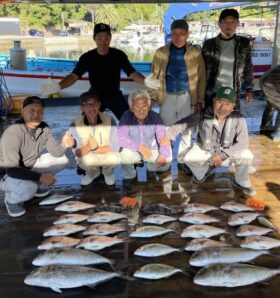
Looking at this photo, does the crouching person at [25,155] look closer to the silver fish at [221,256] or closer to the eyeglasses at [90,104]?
the eyeglasses at [90,104]

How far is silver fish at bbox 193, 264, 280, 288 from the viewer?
2.24 meters

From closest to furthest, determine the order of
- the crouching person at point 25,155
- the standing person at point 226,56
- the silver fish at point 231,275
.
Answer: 1. the silver fish at point 231,275
2. the crouching person at point 25,155
3. the standing person at point 226,56

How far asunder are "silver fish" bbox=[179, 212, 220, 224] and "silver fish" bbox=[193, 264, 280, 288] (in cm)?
73

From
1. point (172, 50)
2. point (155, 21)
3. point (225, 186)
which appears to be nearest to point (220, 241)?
point (225, 186)

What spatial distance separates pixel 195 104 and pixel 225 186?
39.3 inches

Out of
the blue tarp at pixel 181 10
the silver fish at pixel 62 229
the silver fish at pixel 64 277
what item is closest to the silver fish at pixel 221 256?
the silver fish at pixel 64 277

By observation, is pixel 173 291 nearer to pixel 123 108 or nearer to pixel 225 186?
pixel 225 186

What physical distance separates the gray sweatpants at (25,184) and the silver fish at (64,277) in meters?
1.12

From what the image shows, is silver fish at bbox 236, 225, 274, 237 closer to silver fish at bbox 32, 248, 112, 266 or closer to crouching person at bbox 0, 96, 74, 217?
silver fish at bbox 32, 248, 112, 266

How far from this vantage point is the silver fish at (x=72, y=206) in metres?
3.32

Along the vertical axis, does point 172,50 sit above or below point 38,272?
above

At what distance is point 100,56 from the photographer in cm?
458

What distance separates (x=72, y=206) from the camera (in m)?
3.33

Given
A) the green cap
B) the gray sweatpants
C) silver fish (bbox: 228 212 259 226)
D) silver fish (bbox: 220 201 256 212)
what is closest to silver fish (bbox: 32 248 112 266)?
the gray sweatpants
